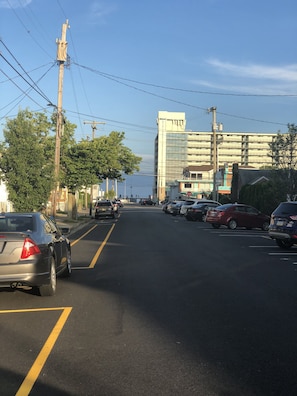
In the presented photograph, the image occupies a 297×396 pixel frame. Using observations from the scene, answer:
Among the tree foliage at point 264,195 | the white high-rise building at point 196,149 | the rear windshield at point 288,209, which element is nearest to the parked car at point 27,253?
the rear windshield at point 288,209

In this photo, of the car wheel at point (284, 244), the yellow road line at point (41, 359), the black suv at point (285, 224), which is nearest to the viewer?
the yellow road line at point (41, 359)

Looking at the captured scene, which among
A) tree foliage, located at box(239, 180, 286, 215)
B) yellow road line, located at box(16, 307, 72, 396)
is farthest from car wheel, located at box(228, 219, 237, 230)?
yellow road line, located at box(16, 307, 72, 396)

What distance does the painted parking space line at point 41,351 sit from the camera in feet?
13.4

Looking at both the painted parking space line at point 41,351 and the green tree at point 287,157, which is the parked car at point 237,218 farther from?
the painted parking space line at point 41,351

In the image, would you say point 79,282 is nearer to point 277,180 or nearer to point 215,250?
point 215,250

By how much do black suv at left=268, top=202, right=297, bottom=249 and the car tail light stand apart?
10.0 meters

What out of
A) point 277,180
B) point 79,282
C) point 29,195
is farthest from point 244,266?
point 277,180

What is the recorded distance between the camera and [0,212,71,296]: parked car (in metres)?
7.12

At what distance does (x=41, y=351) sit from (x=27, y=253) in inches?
97.6

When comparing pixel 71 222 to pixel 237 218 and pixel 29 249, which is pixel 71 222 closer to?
pixel 237 218

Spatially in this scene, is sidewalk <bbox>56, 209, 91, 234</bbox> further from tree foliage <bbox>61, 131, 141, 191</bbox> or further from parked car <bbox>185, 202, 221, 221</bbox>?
parked car <bbox>185, 202, 221, 221</bbox>

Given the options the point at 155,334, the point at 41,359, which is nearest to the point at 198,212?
the point at 155,334

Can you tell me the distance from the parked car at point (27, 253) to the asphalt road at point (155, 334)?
400 millimetres

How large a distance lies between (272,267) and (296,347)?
6354 mm
